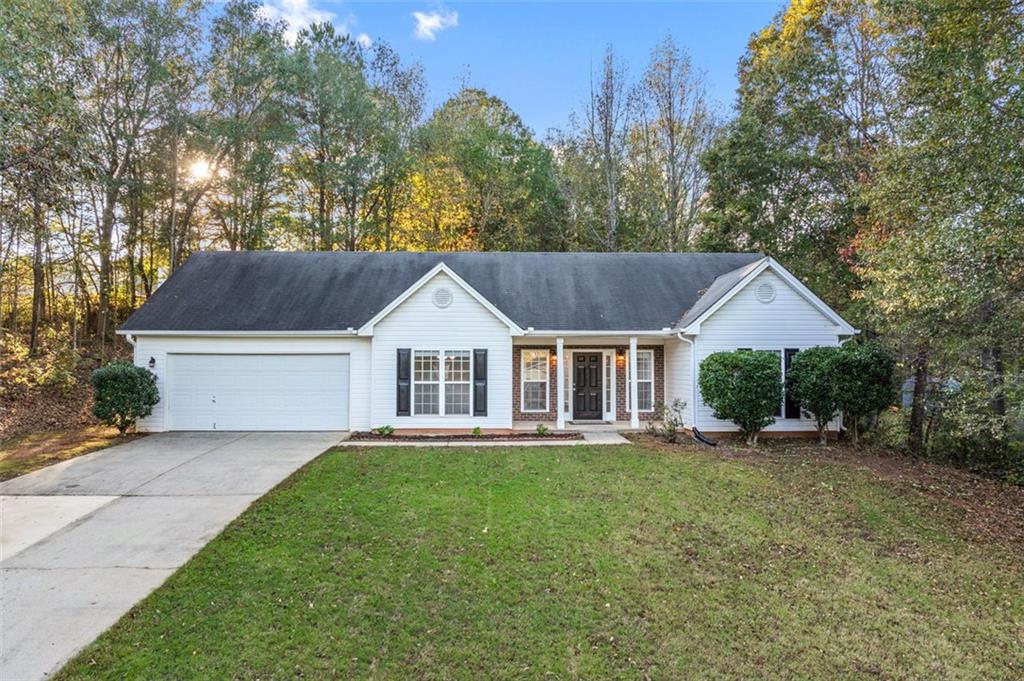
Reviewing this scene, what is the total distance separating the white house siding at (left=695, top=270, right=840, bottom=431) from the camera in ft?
39.4

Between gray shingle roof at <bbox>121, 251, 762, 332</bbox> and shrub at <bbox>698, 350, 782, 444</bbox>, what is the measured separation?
2.00 metres

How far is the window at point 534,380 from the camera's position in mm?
13461

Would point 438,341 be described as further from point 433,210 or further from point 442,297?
point 433,210

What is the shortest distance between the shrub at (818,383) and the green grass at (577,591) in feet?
12.3

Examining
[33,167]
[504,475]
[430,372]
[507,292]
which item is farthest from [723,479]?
[33,167]

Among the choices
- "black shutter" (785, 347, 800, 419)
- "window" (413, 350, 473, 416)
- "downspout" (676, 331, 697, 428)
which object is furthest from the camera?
"window" (413, 350, 473, 416)

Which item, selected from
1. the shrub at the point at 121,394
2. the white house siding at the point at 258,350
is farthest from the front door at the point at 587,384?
the shrub at the point at 121,394

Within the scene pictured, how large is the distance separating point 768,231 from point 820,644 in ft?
54.7

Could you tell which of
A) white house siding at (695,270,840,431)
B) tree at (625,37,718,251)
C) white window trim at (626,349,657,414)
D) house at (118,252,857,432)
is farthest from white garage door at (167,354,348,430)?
tree at (625,37,718,251)

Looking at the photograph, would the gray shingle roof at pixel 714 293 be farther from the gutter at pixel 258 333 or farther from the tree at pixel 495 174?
the tree at pixel 495 174

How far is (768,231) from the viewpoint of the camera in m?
17.6

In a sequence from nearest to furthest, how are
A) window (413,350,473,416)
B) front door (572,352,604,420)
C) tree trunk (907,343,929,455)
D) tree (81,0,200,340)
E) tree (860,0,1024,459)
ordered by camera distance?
tree (860,0,1024,459) → tree trunk (907,343,929,455) → window (413,350,473,416) → front door (572,352,604,420) → tree (81,0,200,340)

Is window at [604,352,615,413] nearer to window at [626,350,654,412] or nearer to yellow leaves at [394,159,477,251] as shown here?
window at [626,350,654,412]

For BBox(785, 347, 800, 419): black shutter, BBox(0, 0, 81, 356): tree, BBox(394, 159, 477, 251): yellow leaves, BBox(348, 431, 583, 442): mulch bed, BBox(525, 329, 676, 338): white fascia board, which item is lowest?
BBox(348, 431, 583, 442): mulch bed
